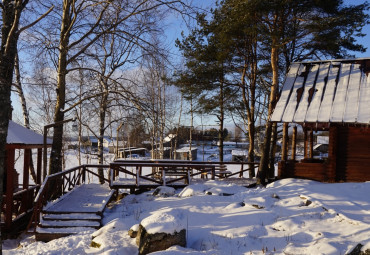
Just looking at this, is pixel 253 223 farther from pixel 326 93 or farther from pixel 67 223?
pixel 326 93

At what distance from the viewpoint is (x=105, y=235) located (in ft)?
21.4

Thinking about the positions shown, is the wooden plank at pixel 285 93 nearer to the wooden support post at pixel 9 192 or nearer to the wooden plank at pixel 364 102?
the wooden plank at pixel 364 102

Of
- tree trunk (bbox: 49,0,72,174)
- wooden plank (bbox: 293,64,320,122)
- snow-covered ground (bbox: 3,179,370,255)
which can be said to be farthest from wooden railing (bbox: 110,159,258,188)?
wooden plank (bbox: 293,64,320,122)

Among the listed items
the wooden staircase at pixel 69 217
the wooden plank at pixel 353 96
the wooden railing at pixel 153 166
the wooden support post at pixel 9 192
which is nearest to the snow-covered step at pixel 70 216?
the wooden staircase at pixel 69 217

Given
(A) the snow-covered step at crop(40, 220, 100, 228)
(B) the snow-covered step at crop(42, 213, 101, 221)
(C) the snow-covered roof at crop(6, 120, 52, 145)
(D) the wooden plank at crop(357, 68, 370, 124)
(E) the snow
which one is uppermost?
(D) the wooden plank at crop(357, 68, 370, 124)

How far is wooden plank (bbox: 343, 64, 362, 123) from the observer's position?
9719 mm

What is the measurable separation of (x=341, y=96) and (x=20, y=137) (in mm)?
10563

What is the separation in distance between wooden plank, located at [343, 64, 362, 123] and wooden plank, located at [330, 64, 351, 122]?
0.11m

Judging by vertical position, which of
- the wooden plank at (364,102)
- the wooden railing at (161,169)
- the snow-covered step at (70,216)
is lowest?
the snow-covered step at (70,216)

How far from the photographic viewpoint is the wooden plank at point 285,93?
10734 mm

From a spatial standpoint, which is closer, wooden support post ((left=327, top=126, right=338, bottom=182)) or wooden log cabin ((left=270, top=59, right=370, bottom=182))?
wooden log cabin ((left=270, top=59, right=370, bottom=182))

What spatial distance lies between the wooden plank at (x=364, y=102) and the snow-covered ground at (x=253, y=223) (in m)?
2.16

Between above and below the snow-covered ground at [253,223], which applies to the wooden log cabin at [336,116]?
above

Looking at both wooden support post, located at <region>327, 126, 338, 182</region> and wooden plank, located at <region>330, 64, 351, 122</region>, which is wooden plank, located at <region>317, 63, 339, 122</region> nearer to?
wooden plank, located at <region>330, 64, 351, 122</region>
